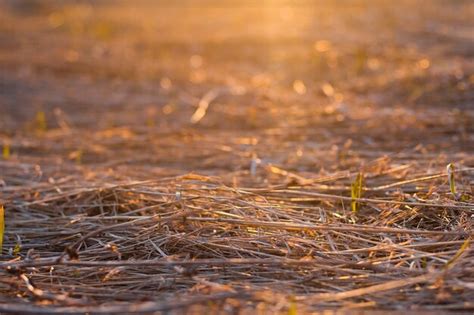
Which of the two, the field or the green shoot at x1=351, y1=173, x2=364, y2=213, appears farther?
the green shoot at x1=351, y1=173, x2=364, y2=213

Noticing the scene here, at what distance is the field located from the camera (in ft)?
5.47

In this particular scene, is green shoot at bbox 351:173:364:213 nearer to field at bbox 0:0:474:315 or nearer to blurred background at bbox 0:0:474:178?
field at bbox 0:0:474:315

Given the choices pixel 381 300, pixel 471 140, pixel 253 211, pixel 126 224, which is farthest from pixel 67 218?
pixel 471 140

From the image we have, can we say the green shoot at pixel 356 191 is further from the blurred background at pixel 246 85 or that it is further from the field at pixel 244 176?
the blurred background at pixel 246 85

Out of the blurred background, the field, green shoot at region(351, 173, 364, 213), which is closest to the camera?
the field

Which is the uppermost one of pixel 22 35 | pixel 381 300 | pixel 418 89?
pixel 22 35

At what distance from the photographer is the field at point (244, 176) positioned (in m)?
1.67

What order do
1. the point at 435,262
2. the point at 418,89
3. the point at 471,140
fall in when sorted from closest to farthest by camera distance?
the point at 435,262
the point at 471,140
the point at 418,89

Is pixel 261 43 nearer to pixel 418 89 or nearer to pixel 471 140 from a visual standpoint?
pixel 418 89

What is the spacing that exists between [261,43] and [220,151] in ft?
14.1

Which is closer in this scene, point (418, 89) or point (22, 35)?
point (418, 89)

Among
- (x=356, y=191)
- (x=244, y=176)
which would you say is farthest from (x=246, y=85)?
(x=356, y=191)

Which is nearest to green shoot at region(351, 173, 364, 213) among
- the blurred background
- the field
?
the field

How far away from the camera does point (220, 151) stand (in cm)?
321
